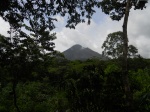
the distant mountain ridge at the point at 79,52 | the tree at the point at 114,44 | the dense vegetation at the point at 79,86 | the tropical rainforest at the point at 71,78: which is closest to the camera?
the tropical rainforest at the point at 71,78

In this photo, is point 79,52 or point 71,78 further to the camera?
point 79,52

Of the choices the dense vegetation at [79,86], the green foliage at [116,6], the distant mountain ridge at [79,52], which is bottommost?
the dense vegetation at [79,86]

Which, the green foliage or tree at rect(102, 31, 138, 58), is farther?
tree at rect(102, 31, 138, 58)

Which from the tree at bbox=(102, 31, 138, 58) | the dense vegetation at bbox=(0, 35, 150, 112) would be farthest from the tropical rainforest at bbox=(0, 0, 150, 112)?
the tree at bbox=(102, 31, 138, 58)

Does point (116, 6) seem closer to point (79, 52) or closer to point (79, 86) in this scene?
point (79, 86)

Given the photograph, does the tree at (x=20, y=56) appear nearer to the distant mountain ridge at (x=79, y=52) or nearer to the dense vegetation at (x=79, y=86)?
the dense vegetation at (x=79, y=86)

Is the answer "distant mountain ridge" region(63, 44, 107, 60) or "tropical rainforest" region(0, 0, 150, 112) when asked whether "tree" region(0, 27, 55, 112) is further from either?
"distant mountain ridge" region(63, 44, 107, 60)

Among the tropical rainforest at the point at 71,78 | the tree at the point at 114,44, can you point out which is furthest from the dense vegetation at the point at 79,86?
the tree at the point at 114,44

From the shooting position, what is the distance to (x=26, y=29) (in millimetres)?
14703

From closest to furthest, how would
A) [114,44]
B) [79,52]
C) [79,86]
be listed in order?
1. [79,86]
2. [114,44]
3. [79,52]

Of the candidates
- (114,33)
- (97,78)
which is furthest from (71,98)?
(114,33)

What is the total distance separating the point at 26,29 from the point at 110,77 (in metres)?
5.55

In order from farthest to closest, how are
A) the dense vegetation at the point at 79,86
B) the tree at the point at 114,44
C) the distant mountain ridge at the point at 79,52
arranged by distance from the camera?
the distant mountain ridge at the point at 79,52 < the tree at the point at 114,44 < the dense vegetation at the point at 79,86

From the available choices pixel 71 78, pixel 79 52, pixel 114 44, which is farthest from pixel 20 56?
pixel 79 52
